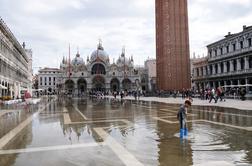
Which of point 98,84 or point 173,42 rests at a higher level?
point 173,42

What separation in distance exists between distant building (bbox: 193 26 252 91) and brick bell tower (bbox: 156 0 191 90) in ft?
20.3

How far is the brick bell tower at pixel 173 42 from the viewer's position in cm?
6619

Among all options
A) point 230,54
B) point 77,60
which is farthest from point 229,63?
point 77,60

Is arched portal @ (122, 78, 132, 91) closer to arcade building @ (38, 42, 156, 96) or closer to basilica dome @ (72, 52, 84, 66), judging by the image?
arcade building @ (38, 42, 156, 96)

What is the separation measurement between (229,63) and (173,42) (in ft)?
45.2

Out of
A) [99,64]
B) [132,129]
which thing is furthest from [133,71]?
[132,129]

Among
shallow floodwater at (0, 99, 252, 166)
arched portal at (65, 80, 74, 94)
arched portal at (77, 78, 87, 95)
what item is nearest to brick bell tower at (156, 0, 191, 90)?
shallow floodwater at (0, 99, 252, 166)

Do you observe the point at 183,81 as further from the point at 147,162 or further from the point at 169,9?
the point at 147,162

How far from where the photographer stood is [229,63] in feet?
200

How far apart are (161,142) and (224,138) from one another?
229 centimetres

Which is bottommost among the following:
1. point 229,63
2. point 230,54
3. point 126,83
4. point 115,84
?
point 115,84

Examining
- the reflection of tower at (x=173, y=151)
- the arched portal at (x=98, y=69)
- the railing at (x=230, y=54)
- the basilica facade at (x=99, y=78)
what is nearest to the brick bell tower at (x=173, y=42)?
the railing at (x=230, y=54)

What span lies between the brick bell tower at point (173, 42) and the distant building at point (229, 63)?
20.3 feet

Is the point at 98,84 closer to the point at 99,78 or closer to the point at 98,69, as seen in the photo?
the point at 99,78
